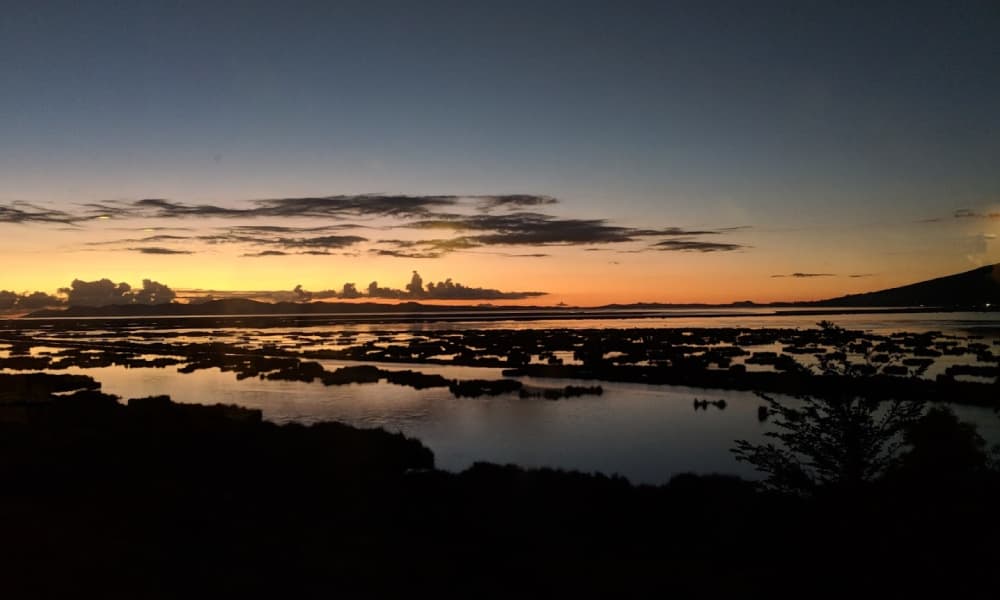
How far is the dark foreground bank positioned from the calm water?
485cm

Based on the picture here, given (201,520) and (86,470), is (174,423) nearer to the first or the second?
(86,470)

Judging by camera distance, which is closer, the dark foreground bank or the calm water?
the dark foreground bank

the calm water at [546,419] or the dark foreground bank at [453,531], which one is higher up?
the dark foreground bank at [453,531]

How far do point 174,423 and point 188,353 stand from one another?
57282 mm

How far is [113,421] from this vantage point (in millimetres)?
32125

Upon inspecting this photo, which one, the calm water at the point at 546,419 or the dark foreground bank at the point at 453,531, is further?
the calm water at the point at 546,419

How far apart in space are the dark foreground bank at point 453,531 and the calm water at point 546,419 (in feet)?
15.9

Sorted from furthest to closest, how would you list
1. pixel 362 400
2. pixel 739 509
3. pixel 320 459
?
pixel 362 400 < pixel 320 459 < pixel 739 509

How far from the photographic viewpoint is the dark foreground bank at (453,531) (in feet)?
42.3

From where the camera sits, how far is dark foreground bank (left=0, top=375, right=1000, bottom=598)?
42.3 ft

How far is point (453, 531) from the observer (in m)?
17.0

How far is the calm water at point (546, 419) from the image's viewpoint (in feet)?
91.6

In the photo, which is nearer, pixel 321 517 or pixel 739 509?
pixel 321 517

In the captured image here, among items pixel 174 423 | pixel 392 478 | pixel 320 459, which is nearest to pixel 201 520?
pixel 392 478
